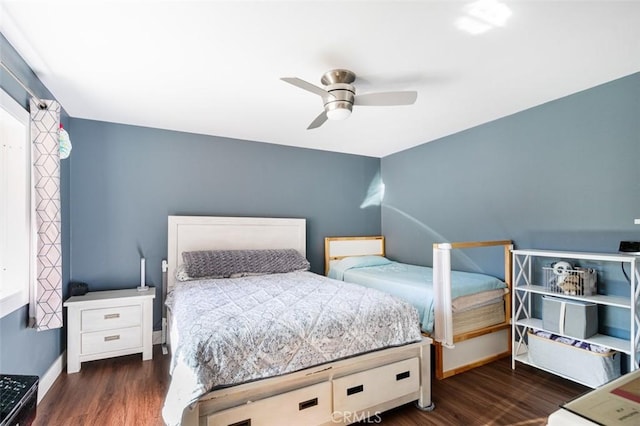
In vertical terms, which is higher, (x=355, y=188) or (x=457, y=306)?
(x=355, y=188)

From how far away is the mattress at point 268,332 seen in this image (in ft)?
4.83

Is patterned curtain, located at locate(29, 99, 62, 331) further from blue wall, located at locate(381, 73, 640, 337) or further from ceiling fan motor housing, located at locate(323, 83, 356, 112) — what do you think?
blue wall, located at locate(381, 73, 640, 337)

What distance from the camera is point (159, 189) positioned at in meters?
3.39

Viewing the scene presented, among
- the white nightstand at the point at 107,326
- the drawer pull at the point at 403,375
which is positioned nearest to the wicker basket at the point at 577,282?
the drawer pull at the point at 403,375

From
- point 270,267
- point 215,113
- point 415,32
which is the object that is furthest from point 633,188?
point 215,113

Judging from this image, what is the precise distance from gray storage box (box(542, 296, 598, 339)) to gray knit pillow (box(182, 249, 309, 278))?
2306mm

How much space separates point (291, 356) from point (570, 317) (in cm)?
214

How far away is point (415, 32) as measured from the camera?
69.1 inches

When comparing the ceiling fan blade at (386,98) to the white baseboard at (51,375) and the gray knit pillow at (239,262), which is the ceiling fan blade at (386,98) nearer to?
the gray knit pillow at (239,262)

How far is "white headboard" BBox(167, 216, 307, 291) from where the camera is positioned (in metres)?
3.36

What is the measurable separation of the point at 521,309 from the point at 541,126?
1.70 meters

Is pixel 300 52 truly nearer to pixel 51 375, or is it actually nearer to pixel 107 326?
pixel 107 326

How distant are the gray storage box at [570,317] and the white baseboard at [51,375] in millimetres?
3717

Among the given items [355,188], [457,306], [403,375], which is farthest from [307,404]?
[355,188]
